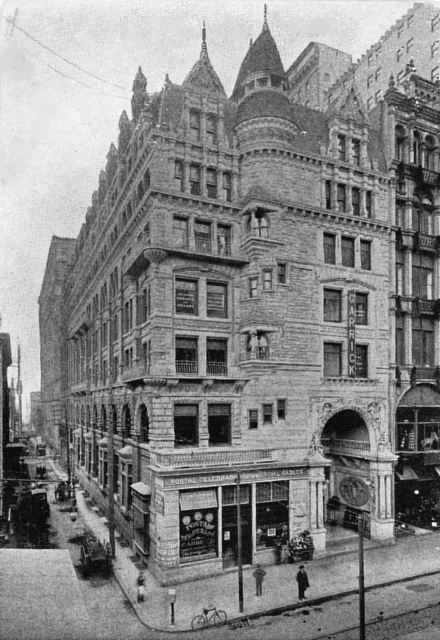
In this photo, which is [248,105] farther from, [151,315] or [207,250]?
[151,315]

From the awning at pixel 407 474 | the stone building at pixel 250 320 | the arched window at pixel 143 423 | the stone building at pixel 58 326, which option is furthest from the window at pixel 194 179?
the stone building at pixel 58 326

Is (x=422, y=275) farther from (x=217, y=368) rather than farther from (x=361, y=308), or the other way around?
(x=217, y=368)

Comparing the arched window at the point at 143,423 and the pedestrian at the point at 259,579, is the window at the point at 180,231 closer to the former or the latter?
the arched window at the point at 143,423

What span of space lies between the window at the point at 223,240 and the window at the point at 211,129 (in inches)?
187

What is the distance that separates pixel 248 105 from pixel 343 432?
2108 cm

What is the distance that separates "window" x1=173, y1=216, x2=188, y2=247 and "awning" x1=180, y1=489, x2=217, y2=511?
12664 millimetres

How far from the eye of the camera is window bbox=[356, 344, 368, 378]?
3200 centimetres

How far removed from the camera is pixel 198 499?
83.1 ft

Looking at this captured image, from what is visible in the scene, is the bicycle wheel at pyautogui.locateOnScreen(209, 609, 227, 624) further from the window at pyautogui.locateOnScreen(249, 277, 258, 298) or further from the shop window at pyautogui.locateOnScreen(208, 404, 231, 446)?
the window at pyautogui.locateOnScreen(249, 277, 258, 298)

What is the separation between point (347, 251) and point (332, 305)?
3588 millimetres

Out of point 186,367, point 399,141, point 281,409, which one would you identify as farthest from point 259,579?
point 399,141

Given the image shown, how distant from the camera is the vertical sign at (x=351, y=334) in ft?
102

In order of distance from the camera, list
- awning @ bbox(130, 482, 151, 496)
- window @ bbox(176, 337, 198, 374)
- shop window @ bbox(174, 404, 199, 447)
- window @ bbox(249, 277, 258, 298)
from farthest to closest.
→ 1. window @ bbox(249, 277, 258, 298)
2. window @ bbox(176, 337, 198, 374)
3. shop window @ bbox(174, 404, 199, 447)
4. awning @ bbox(130, 482, 151, 496)

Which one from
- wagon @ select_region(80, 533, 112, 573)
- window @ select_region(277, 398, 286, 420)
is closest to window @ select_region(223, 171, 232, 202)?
window @ select_region(277, 398, 286, 420)
